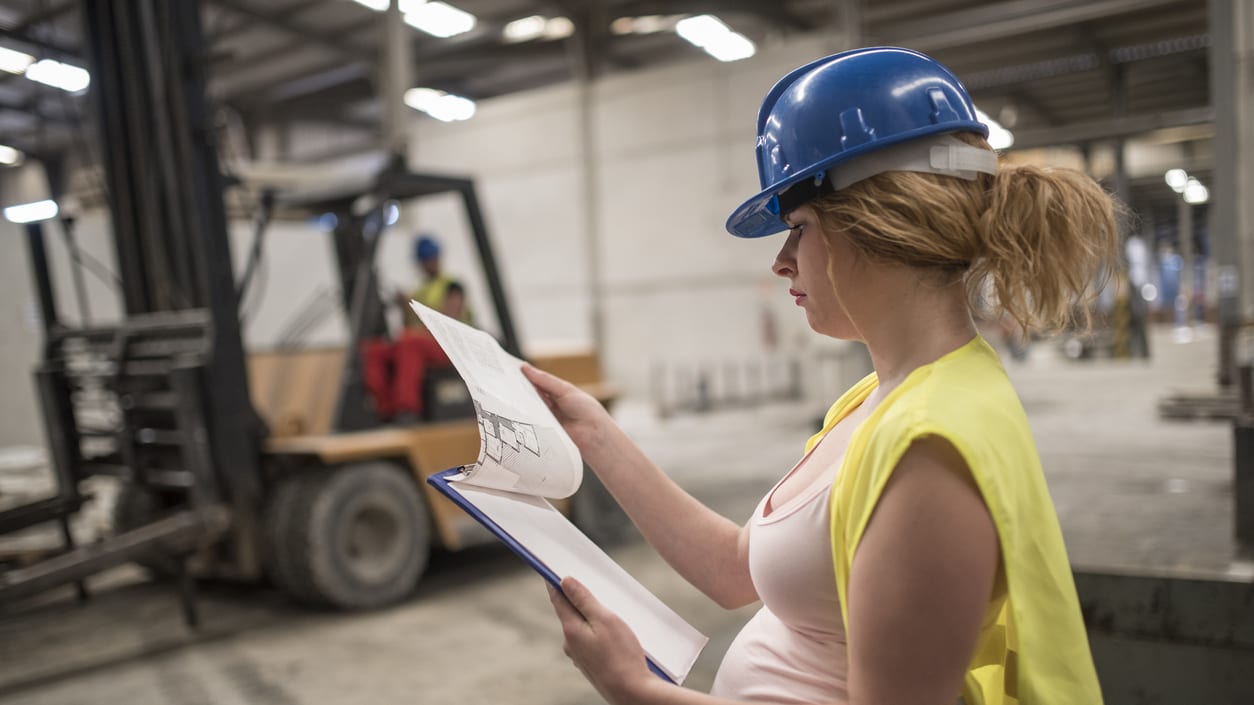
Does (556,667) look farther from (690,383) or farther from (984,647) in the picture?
(690,383)

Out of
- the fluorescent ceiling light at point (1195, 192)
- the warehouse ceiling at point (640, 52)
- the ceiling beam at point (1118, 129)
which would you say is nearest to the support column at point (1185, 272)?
the fluorescent ceiling light at point (1195, 192)

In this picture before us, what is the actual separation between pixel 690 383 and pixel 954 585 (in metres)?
15.0

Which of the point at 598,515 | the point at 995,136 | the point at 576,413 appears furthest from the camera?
the point at 995,136

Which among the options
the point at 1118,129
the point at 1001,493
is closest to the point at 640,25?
the point at 1118,129

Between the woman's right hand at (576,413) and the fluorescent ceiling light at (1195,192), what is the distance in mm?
29133

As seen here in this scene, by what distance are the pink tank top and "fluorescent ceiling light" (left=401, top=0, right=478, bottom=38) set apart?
13.8 m

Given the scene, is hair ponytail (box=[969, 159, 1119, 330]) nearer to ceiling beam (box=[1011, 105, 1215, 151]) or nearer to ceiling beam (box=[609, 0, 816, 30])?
ceiling beam (box=[1011, 105, 1215, 151])

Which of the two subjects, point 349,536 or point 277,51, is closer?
point 349,536

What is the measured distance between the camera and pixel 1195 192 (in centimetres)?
2872

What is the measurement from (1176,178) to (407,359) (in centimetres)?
2637

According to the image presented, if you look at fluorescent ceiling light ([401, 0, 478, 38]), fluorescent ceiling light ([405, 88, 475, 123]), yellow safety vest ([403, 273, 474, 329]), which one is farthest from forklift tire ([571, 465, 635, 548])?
fluorescent ceiling light ([405, 88, 475, 123])

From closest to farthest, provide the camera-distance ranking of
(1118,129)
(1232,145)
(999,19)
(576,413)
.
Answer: (576,413) < (1232,145) < (999,19) < (1118,129)

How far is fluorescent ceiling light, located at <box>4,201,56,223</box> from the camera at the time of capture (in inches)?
184

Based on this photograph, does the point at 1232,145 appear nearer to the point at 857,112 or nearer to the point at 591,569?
the point at 857,112
